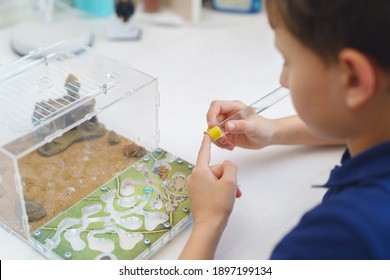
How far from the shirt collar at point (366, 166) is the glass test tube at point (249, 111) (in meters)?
0.19

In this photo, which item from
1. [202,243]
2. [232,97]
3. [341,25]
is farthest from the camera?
[232,97]

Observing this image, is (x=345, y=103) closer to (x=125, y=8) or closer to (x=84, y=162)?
(x=84, y=162)

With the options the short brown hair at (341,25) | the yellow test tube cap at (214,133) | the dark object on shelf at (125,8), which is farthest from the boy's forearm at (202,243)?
the dark object on shelf at (125,8)

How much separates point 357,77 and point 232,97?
451mm

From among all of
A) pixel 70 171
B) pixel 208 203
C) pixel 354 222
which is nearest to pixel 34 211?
pixel 70 171

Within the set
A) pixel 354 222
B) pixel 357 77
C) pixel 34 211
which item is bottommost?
pixel 34 211

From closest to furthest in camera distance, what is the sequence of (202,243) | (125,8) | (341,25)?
(341,25)
(202,243)
(125,8)

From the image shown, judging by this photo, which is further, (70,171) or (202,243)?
(70,171)

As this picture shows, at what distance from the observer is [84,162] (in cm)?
71

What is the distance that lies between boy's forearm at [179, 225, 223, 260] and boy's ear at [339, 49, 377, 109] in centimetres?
21

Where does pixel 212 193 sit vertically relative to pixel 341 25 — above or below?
below

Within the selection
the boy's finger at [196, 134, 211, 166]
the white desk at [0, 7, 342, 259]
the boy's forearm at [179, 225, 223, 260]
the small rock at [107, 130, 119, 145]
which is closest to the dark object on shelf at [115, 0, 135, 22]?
the white desk at [0, 7, 342, 259]

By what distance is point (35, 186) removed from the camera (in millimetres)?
661
